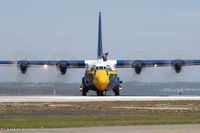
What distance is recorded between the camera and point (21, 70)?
236 feet

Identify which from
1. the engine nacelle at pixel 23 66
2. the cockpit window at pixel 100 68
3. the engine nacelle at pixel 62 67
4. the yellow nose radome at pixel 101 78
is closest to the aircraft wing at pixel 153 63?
the cockpit window at pixel 100 68

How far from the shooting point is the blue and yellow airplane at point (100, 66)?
65062mm

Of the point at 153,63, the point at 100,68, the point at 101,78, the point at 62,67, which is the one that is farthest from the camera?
the point at 153,63

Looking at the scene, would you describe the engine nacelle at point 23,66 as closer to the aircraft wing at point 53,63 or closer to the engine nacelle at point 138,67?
the aircraft wing at point 53,63

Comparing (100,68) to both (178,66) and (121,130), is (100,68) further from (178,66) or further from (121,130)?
(121,130)

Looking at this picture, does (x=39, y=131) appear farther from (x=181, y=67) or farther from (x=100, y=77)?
(x=181, y=67)

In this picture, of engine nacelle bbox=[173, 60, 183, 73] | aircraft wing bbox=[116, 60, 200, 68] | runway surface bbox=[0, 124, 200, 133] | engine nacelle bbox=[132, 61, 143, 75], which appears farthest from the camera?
aircraft wing bbox=[116, 60, 200, 68]

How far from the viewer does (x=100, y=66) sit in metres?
64.9

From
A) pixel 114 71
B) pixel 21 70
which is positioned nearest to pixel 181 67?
pixel 114 71

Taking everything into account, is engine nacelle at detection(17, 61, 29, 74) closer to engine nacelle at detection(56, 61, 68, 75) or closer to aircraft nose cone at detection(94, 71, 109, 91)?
engine nacelle at detection(56, 61, 68, 75)

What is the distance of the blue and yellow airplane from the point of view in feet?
213

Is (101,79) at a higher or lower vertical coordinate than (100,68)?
lower

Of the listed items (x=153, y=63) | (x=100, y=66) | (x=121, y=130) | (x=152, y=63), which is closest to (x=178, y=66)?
(x=153, y=63)

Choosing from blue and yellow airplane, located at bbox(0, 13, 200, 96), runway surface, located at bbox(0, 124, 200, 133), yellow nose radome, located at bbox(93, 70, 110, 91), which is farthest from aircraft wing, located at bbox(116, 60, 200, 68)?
runway surface, located at bbox(0, 124, 200, 133)
